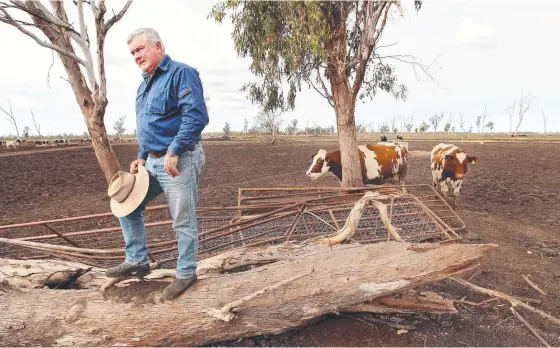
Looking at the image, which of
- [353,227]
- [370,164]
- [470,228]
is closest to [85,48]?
[353,227]

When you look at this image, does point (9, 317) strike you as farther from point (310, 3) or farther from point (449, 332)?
point (310, 3)

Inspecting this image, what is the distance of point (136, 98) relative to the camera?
9.75 feet

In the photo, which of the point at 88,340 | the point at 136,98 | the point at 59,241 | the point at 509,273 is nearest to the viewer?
the point at 88,340

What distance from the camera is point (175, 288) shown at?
2.74 metres

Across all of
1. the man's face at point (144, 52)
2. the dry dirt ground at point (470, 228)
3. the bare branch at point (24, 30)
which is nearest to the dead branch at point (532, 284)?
the dry dirt ground at point (470, 228)

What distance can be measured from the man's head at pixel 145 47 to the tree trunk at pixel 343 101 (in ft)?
21.7

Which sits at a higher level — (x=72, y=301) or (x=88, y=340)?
(x=72, y=301)

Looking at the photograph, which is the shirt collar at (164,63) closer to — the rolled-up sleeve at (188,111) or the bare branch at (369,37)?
the rolled-up sleeve at (188,111)

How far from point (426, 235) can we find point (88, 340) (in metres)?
4.26

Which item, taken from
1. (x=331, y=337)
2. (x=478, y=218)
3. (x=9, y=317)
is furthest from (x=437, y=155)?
(x=9, y=317)

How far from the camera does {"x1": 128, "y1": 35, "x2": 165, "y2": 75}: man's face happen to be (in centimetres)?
266

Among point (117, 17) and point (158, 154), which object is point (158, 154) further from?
point (117, 17)

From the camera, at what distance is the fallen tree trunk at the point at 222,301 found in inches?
106

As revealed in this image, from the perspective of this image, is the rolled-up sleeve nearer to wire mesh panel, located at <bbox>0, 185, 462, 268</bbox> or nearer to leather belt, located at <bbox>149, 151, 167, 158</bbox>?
leather belt, located at <bbox>149, 151, 167, 158</bbox>
